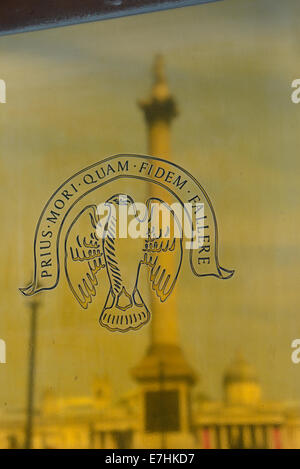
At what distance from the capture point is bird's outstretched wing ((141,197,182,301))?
5.92 ft

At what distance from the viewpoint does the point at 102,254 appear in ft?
6.11

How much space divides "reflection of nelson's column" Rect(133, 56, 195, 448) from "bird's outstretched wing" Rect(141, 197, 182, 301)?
0.02 metres

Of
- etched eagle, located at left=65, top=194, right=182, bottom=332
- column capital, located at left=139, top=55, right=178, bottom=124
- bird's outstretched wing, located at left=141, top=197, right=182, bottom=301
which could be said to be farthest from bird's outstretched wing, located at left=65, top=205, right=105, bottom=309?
column capital, located at left=139, top=55, right=178, bottom=124

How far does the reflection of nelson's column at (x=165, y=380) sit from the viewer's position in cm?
174

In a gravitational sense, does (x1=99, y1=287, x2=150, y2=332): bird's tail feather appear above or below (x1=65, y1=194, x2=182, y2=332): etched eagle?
below

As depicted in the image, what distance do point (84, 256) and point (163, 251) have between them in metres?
0.22

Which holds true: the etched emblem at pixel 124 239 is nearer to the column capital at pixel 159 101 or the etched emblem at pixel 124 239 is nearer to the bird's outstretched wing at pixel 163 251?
the bird's outstretched wing at pixel 163 251

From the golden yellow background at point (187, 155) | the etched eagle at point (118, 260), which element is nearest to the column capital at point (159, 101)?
the golden yellow background at point (187, 155)

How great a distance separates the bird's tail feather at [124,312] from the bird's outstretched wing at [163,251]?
6 cm

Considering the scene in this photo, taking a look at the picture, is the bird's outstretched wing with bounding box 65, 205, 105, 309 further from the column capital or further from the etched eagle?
the column capital

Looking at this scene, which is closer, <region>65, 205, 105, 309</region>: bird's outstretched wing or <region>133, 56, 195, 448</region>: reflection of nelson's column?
<region>133, 56, 195, 448</region>: reflection of nelson's column

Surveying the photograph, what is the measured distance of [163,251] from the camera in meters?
1.82

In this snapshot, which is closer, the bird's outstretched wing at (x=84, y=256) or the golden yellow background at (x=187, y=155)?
the golden yellow background at (x=187, y=155)

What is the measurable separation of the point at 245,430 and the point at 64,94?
1.00 m
